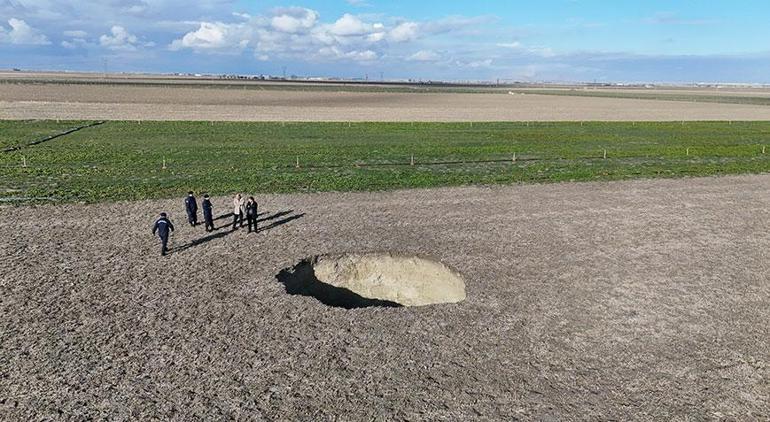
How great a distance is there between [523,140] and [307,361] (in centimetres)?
4924

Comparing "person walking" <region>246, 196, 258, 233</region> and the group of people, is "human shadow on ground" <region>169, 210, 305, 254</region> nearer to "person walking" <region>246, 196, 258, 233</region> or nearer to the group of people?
the group of people

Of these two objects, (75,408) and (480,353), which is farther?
(480,353)

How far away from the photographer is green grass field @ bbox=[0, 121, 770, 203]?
1323 inches

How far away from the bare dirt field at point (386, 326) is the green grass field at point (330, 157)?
25.1 ft

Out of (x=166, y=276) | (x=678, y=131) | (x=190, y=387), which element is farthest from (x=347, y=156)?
(x=678, y=131)

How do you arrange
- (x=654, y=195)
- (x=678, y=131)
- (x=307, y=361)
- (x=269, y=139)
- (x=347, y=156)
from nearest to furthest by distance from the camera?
(x=307, y=361) < (x=654, y=195) < (x=347, y=156) < (x=269, y=139) < (x=678, y=131)

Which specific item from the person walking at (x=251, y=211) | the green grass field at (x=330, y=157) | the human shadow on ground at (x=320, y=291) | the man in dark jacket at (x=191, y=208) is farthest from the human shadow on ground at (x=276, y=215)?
the human shadow on ground at (x=320, y=291)

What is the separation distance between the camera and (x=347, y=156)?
4503 centimetres

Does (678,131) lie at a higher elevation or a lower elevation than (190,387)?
higher

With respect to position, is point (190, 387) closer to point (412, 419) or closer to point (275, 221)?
point (412, 419)

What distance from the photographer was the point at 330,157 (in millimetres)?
44375

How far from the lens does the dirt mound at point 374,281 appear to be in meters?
19.1

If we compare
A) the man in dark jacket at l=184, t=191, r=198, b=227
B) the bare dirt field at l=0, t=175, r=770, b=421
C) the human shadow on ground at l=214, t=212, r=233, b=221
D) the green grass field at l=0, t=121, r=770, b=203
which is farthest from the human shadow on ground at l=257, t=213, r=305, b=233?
the green grass field at l=0, t=121, r=770, b=203

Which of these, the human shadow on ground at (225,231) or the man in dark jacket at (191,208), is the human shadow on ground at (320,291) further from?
the man in dark jacket at (191,208)
